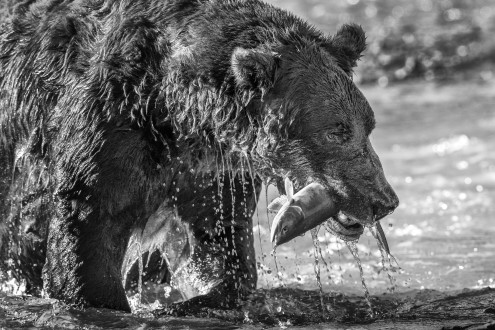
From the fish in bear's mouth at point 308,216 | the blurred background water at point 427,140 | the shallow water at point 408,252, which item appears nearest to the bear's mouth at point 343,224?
the fish in bear's mouth at point 308,216

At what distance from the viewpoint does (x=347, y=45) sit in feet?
21.4

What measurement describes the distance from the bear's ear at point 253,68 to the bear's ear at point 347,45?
20.1 inches

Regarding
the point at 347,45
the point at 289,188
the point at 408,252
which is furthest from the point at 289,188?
the point at 408,252

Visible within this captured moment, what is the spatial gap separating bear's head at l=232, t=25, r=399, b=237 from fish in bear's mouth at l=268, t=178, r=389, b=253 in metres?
0.01

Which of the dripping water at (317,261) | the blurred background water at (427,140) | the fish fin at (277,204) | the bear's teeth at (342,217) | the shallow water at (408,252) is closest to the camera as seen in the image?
the bear's teeth at (342,217)

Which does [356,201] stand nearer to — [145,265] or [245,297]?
[245,297]

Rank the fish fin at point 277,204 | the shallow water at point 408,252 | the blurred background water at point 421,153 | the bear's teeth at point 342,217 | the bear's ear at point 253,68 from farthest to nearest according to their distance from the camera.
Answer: the blurred background water at point 421,153
the shallow water at point 408,252
the fish fin at point 277,204
the bear's teeth at point 342,217
the bear's ear at point 253,68

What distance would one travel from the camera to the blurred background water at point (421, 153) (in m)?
8.43

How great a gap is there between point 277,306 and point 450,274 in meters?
1.95

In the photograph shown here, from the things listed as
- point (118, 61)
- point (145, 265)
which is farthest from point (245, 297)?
point (118, 61)

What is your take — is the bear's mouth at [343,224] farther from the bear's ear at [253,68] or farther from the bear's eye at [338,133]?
the bear's ear at [253,68]

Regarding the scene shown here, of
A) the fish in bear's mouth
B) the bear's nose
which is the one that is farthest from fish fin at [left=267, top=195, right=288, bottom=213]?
the bear's nose

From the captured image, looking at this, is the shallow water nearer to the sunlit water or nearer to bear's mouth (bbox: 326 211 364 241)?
the sunlit water

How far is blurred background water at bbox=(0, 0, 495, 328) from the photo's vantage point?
332 inches
